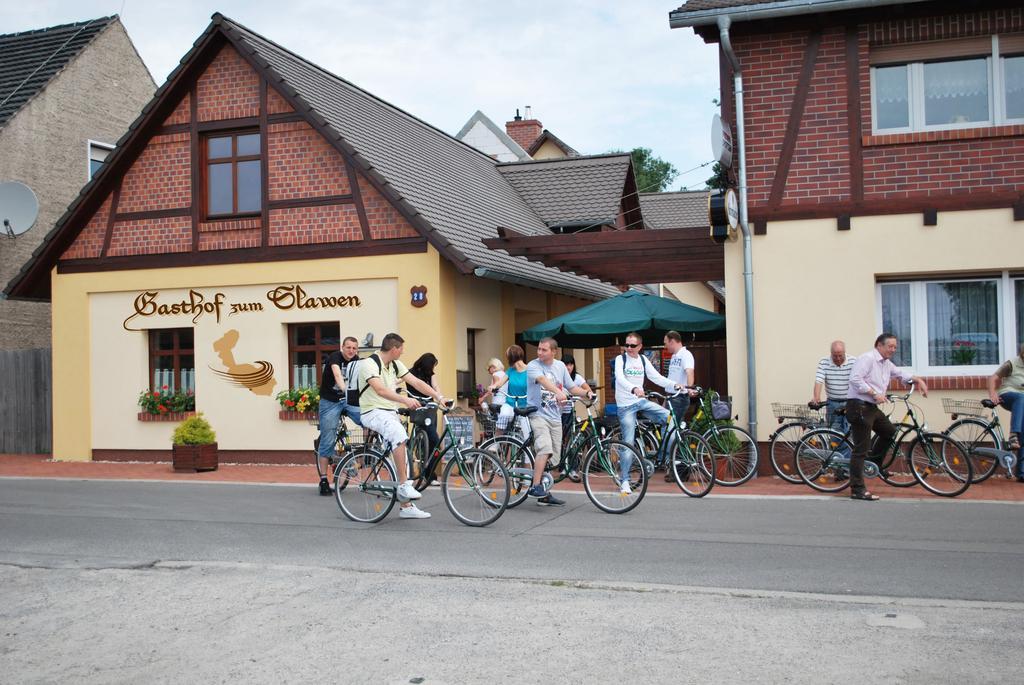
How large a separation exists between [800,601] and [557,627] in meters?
1.57

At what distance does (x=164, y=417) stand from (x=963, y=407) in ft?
40.2

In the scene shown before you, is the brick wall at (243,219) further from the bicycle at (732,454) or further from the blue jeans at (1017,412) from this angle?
the blue jeans at (1017,412)

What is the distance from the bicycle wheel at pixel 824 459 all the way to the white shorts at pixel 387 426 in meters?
4.85

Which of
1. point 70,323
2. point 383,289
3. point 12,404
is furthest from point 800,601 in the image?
point 12,404

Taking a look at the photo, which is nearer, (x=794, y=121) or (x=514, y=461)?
(x=514, y=461)

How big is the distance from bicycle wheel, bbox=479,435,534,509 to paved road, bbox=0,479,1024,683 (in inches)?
9.4

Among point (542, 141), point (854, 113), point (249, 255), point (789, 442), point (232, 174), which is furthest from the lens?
point (542, 141)

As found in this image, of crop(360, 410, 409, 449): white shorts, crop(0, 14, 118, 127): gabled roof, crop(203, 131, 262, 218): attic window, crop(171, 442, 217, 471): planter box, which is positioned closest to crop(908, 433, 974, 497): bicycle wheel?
crop(360, 410, 409, 449): white shorts

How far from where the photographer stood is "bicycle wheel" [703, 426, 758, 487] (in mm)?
12859

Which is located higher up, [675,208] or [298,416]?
[675,208]

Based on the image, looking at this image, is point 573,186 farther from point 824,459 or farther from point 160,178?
point 824,459

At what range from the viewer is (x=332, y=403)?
42.4 ft

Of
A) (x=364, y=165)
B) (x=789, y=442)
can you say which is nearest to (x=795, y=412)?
(x=789, y=442)

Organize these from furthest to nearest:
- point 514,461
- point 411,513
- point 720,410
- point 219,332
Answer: point 219,332 → point 720,410 → point 514,461 → point 411,513
